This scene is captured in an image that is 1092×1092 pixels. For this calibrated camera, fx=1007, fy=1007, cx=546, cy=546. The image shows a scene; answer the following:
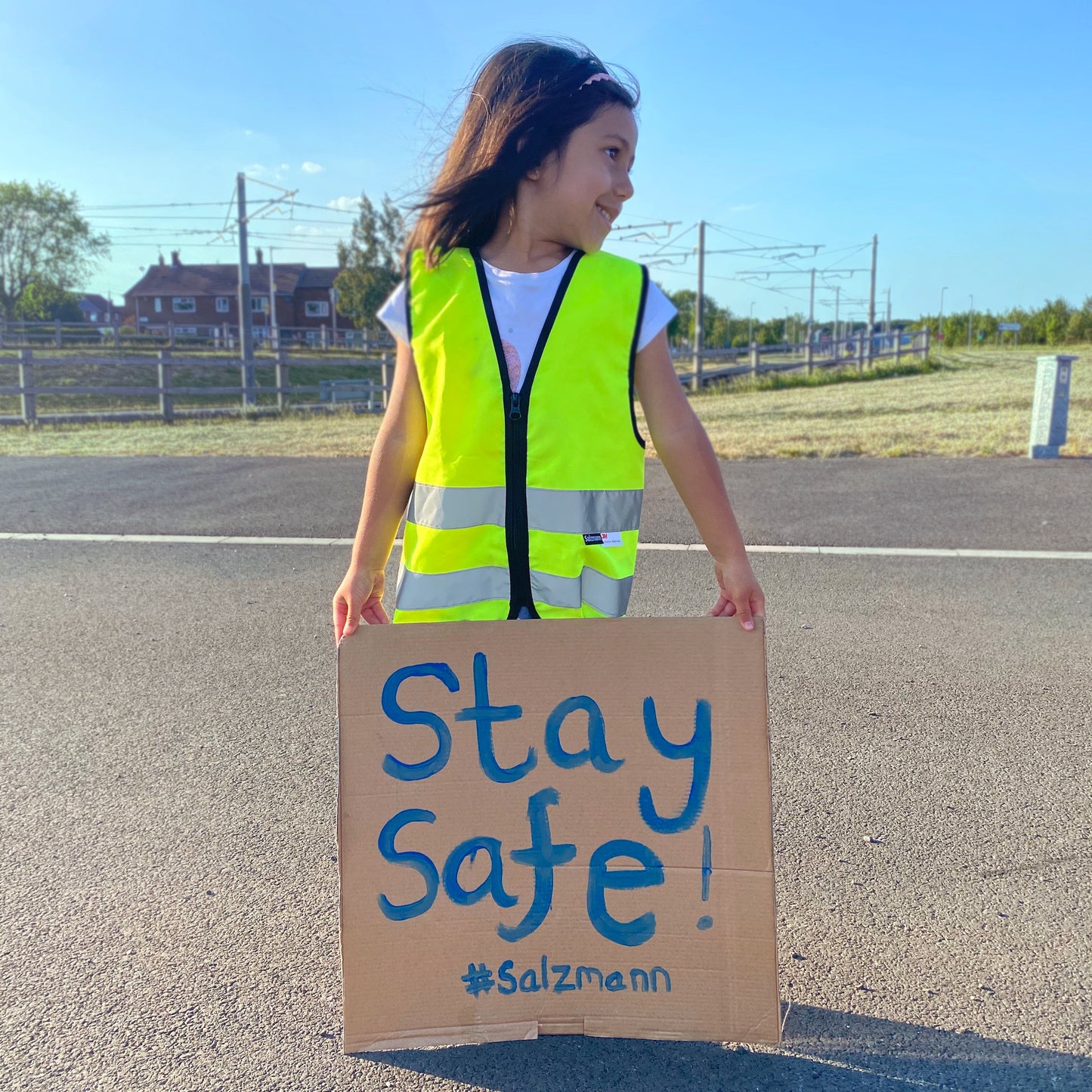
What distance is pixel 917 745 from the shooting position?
3291mm

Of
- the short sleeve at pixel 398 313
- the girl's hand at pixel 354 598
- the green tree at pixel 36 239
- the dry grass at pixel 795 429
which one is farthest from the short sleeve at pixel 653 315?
the green tree at pixel 36 239

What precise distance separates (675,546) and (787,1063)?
178 inches

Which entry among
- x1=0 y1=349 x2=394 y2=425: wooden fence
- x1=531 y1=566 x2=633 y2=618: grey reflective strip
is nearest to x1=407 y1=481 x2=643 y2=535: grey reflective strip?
x1=531 y1=566 x2=633 y2=618: grey reflective strip

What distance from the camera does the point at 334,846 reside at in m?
2.70

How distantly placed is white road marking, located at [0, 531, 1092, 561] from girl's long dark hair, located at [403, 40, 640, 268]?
434 centimetres

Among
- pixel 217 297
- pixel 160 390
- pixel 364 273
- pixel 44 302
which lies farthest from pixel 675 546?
pixel 217 297

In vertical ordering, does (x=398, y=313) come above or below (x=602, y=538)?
above

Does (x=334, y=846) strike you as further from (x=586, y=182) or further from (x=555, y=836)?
(x=586, y=182)

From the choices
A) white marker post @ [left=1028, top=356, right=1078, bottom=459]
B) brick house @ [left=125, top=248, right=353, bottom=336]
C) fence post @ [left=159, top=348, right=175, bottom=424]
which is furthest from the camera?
brick house @ [left=125, top=248, right=353, bottom=336]

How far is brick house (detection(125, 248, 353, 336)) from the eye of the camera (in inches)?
3108

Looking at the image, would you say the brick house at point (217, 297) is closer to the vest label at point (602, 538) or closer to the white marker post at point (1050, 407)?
the white marker post at point (1050, 407)

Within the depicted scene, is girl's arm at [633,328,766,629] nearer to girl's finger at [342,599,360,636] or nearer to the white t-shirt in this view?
the white t-shirt

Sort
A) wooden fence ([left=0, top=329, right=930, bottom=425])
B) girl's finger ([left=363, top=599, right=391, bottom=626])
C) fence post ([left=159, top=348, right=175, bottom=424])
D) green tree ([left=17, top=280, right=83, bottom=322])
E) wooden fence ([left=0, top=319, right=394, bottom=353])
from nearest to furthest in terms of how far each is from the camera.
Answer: girl's finger ([left=363, top=599, right=391, bottom=626]), wooden fence ([left=0, top=329, right=930, bottom=425]), fence post ([left=159, top=348, right=175, bottom=424]), wooden fence ([left=0, top=319, right=394, bottom=353]), green tree ([left=17, top=280, right=83, bottom=322])

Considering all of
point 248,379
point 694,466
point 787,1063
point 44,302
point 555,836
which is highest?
point 44,302
